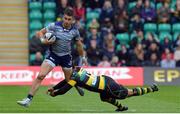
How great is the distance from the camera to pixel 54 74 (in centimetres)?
2400

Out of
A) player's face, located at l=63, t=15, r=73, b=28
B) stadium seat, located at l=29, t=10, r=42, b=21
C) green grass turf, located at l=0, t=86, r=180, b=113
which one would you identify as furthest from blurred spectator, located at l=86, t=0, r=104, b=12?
player's face, located at l=63, t=15, r=73, b=28

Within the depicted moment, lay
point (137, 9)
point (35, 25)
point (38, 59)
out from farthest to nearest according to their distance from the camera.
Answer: point (35, 25), point (137, 9), point (38, 59)

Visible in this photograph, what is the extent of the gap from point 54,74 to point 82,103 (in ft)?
25.3

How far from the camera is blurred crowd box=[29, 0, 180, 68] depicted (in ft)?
84.3

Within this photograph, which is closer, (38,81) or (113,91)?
(113,91)

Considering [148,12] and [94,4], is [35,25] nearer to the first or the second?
Answer: [94,4]

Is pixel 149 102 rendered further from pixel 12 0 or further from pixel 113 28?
pixel 12 0

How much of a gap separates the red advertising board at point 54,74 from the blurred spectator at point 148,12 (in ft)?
11.2

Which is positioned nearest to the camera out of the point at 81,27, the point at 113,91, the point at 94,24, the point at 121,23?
the point at 113,91

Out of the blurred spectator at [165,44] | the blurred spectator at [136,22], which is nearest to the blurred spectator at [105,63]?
the blurred spectator at [136,22]

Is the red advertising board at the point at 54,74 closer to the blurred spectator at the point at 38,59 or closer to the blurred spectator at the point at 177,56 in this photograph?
the blurred spectator at the point at 38,59

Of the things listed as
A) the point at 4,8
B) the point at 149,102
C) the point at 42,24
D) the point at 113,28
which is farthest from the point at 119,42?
the point at 149,102

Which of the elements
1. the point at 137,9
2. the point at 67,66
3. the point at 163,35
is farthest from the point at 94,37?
the point at 67,66

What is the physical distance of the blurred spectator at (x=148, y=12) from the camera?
2727 centimetres
